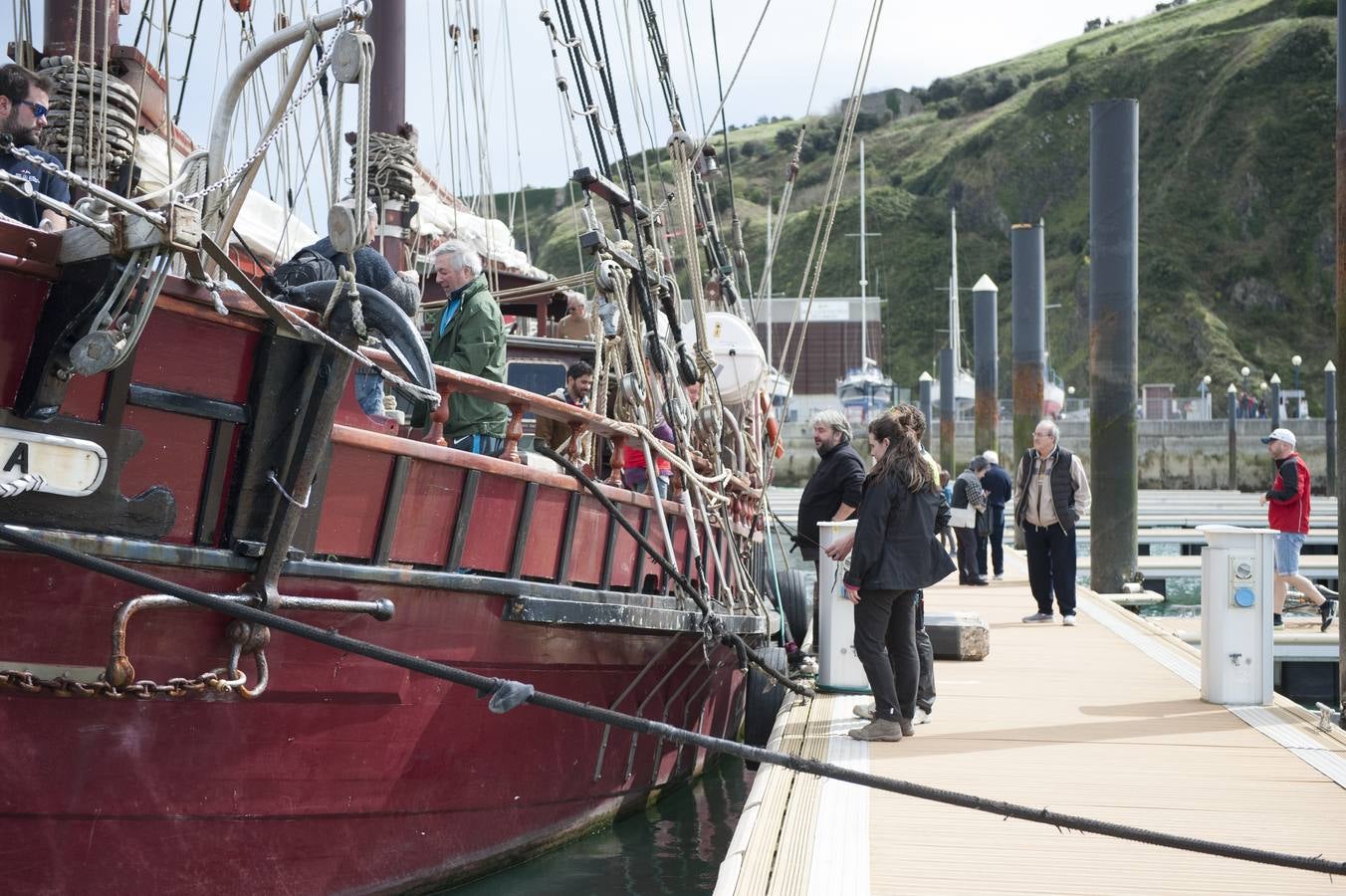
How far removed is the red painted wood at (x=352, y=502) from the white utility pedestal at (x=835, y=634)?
3.14m

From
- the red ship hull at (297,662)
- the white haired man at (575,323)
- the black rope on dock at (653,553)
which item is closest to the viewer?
the red ship hull at (297,662)

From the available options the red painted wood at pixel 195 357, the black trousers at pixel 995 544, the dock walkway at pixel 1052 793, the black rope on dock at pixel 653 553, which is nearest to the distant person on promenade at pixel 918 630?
the dock walkway at pixel 1052 793

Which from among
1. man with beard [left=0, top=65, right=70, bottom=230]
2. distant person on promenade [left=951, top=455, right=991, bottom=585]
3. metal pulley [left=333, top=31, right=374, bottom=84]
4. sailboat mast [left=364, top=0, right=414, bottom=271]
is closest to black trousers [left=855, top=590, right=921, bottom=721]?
metal pulley [left=333, top=31, right=374, bottom=84]

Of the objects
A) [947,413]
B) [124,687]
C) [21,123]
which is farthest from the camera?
[947,413]

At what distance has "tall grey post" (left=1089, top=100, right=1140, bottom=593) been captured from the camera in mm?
14547

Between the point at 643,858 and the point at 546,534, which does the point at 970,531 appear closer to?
the point at 643,858

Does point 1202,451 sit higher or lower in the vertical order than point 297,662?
higher

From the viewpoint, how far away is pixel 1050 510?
31.9ft

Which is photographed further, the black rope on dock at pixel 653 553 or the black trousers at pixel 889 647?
the black trousers at pixel 889 647

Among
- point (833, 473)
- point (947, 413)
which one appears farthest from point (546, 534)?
point (947, 413)

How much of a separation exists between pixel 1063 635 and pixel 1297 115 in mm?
82062

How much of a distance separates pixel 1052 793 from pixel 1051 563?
584 cm

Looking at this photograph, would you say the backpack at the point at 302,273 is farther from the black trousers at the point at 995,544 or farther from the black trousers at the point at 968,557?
the black trousers at the point at 995,544

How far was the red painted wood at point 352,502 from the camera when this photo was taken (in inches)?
171
